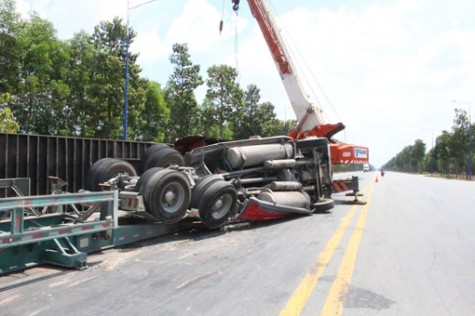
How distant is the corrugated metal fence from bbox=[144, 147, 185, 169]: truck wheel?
589 millimetres

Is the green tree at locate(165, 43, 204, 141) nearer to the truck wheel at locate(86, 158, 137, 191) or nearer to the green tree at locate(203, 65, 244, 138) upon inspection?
the green tree at locate(203, 65, 244, 138)

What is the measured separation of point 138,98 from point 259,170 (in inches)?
798

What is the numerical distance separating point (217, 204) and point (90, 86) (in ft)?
76.3

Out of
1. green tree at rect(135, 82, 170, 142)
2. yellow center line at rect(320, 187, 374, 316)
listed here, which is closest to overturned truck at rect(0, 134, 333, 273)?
yellow center line at rect(320, 187, 374, 316)

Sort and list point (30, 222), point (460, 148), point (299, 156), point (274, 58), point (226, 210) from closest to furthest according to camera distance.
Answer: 1. point (30, 222)
2. point (226, 210)
3. point (299, 156)
4. point (274, 58)
5. point (460, 148)

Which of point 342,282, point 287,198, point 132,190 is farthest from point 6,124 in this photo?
point 342,282

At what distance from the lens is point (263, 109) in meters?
41.5

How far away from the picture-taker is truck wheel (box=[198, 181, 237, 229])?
24.2 feet

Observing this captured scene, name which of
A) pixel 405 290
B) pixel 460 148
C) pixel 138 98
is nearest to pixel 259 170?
pixel 405 290

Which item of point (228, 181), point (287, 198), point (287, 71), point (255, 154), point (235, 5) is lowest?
point (287, 198)

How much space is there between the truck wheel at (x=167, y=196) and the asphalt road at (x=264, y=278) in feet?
1.69

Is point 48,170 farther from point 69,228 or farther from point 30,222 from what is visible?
point 69,228

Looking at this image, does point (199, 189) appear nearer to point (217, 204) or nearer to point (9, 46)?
point (217, 204)

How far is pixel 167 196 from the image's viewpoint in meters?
6.94
